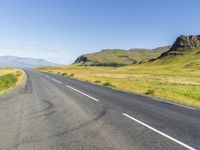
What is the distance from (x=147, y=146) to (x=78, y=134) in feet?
7.73

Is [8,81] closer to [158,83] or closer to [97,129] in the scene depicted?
[158,83]

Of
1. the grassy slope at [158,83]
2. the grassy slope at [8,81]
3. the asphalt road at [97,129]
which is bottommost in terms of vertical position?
the grassy slope at [158,83]

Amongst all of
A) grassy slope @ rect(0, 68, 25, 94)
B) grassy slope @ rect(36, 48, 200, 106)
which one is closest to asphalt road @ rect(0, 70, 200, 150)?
grassy slope @ rect(36, 48, 200, 106)

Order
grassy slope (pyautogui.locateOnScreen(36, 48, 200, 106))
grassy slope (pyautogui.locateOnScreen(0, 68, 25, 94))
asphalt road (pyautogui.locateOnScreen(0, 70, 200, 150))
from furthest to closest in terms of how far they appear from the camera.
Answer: grassy slope (pyautogui.locateOnScreen(0, 68, 25, 94)) → grassy slope (pyautogui.locateOnScreen(36, 48, 200, 106)) → asphalt road (pyautogui.locateOnScreen(0, 70, 200, 150))

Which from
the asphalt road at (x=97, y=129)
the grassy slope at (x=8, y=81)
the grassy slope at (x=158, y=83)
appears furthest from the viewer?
the grassy slope at (x=8, y=81)

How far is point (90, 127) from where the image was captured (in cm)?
998

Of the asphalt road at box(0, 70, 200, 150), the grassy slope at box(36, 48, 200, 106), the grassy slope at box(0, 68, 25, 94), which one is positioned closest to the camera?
the asphalt road at box(0, 70, 200, 150)

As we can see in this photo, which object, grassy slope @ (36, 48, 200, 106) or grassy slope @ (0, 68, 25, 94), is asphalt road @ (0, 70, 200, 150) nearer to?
grassy slope @ (36, 48, 200, 106)

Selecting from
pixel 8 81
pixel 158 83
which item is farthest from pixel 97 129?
pixel 158 83

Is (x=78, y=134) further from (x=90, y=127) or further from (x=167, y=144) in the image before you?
(x=167, y=144)

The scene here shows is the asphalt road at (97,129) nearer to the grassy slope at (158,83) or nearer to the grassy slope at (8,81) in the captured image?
the grassy slope at (158,83)

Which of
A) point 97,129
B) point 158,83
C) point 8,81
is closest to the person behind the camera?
point 97,129

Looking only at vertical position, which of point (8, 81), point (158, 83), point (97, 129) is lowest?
point (158, 83)

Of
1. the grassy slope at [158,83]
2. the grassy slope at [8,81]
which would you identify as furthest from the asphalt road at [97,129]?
the grassy slope at [8,81]
